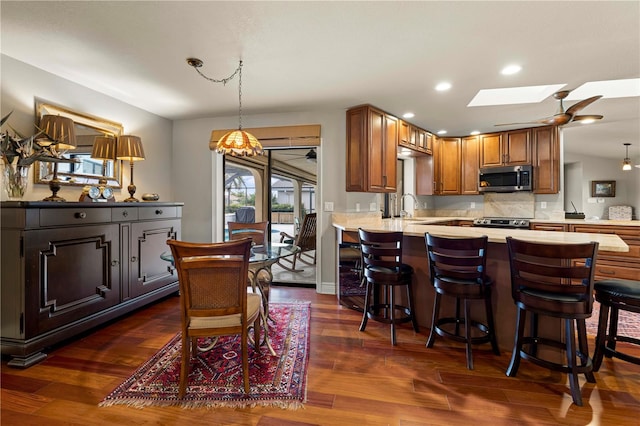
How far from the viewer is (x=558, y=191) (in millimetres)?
4699

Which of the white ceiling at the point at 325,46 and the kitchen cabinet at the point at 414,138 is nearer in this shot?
the white ceiling at the point at 325,46

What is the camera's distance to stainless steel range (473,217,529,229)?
472cm

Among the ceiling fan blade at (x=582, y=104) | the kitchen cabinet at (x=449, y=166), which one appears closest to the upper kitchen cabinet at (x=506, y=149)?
the kitchen cabinet at (x=449, y=166)

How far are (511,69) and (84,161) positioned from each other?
4.27 meters

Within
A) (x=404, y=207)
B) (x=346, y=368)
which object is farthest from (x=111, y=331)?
(x=404, y=207)

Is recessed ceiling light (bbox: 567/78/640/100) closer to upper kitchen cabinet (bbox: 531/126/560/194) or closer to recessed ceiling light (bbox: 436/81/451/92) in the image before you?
upper kitchen cabinet (bbox: 531/126/560/194)

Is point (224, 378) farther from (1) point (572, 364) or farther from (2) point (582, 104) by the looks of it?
(2) point (582, 104)

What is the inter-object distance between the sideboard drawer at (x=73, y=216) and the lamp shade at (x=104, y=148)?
91 centimetres

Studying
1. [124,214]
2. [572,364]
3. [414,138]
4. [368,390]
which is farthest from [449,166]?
[124,214]

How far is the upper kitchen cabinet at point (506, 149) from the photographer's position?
4.84 m

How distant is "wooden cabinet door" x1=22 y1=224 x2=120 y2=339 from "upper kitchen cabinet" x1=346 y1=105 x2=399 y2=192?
2621mm

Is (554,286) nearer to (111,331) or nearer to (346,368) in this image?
(346,368)

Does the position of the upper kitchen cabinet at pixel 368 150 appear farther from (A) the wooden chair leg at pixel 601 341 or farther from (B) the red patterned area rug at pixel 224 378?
(A) the wooden chair leg at pixel 601 341

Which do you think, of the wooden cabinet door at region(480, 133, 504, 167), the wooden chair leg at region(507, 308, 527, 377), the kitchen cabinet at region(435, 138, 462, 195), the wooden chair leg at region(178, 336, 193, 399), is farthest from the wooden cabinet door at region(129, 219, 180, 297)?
the wooden cabinet door at region(480, 133, 504, 167)
